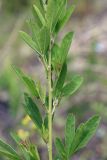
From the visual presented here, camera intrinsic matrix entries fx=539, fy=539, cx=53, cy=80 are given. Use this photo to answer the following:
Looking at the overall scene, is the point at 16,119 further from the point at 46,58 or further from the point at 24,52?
the point at 46,58

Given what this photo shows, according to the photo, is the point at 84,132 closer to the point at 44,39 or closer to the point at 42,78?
the point at 44,39

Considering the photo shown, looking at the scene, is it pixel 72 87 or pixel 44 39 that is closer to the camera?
pixel 44 39

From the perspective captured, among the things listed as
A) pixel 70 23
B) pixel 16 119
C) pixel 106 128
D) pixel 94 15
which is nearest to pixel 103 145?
pixel 106 128

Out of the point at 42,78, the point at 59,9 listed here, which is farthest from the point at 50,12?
the point at 42,78

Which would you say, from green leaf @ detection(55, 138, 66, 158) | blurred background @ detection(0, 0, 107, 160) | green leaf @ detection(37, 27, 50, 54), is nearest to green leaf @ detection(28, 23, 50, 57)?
green leaf @ detection(37, 27, 50, 54)

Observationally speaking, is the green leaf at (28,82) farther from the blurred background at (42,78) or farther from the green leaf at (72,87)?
the blurred background at (42,78)

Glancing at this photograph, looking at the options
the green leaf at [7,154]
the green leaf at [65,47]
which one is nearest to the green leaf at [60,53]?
the green leaf at [65,47]
